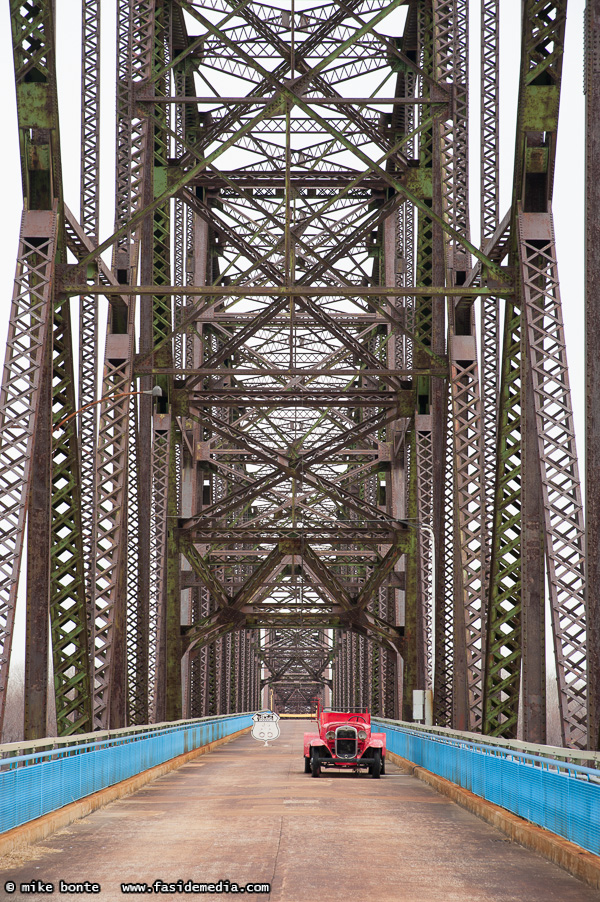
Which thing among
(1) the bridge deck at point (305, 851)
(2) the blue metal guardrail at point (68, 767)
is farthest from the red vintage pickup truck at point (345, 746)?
(1) the bridge deck at point (305, 851)

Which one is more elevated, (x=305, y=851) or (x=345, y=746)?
(x=305, y=851)

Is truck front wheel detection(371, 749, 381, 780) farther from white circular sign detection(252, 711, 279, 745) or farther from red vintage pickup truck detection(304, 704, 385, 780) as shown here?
white circular sign detection(252, 711, 279, 745)

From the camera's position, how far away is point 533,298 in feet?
63.3

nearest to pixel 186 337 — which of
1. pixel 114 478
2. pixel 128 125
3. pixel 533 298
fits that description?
pixel 128 125

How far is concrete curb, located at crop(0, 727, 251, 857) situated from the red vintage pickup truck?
9.41ft

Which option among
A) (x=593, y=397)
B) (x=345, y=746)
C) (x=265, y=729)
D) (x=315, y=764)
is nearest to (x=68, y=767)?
(x=593, y=397)

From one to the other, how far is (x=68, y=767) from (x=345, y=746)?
33.9 ft

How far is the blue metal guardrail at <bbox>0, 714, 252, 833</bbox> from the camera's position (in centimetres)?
1205

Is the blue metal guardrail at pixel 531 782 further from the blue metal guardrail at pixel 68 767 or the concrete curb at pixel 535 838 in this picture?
the blue metal guardrail at pixel 68 767

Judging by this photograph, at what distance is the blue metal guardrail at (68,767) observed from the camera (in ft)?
39.5

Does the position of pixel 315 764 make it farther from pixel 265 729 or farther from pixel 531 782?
pixel 265 729

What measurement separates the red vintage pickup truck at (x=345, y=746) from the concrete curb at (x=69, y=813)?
287cm

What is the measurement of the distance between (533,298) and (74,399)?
24.0ft

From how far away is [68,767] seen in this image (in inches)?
584
